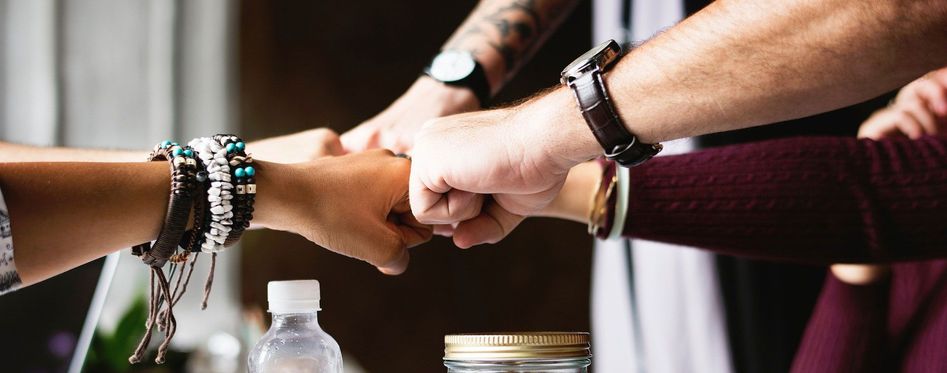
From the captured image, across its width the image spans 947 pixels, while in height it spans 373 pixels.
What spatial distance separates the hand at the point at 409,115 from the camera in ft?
3.90

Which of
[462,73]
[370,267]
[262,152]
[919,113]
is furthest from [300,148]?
[370,267]

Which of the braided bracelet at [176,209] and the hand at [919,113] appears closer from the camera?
the braided bracelet at [176,209]

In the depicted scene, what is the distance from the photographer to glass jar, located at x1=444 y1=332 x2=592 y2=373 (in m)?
0.55

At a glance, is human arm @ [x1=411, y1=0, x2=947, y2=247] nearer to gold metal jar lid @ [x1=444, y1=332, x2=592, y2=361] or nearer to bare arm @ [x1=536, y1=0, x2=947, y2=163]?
bare arm @ [x1=536, y1=0, x2=947, y2=163]

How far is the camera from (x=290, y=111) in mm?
2363

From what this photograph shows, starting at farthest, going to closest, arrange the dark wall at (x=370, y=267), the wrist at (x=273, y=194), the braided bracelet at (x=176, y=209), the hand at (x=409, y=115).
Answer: the dark wall at (x=370, y=267), the hand at (x=409, y=115), the wrist at (x=273, y=194), the braided bracelet at (x=176, y=209)

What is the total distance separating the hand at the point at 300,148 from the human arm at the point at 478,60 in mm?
122

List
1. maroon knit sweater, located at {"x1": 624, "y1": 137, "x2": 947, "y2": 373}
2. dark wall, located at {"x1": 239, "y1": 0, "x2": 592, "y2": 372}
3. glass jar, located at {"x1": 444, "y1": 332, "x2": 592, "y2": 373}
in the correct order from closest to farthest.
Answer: glass jar, located at {"x1": 444, "y1": 332, "x2": 592, "y2": 373} → maroon knit sweater, located at {"x1": 624, "y1": 137, "x2": 947, "y2": 373} → dark wall, located at {"x1": 239, "y1": 0, "x2": 592, "y2": 372}

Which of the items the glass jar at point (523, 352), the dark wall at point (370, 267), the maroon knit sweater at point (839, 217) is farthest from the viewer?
the dark wall at point (370, 267)

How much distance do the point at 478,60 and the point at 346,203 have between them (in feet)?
1.80

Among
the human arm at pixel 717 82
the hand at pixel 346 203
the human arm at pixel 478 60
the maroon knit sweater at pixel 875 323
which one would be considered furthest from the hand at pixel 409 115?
the maroon knit sweater at pixel 875 323

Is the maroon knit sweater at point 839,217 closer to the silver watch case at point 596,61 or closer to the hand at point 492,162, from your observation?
the hand at point 492,162

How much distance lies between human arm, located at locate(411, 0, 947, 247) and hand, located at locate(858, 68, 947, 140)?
649 millimetres

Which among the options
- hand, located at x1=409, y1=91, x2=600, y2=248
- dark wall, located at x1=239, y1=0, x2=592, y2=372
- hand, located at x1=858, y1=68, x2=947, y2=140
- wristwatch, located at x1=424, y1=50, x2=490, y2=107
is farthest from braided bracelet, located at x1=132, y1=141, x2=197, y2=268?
dark wall, located at x1=239, y1=0, x2=592, y2=372
